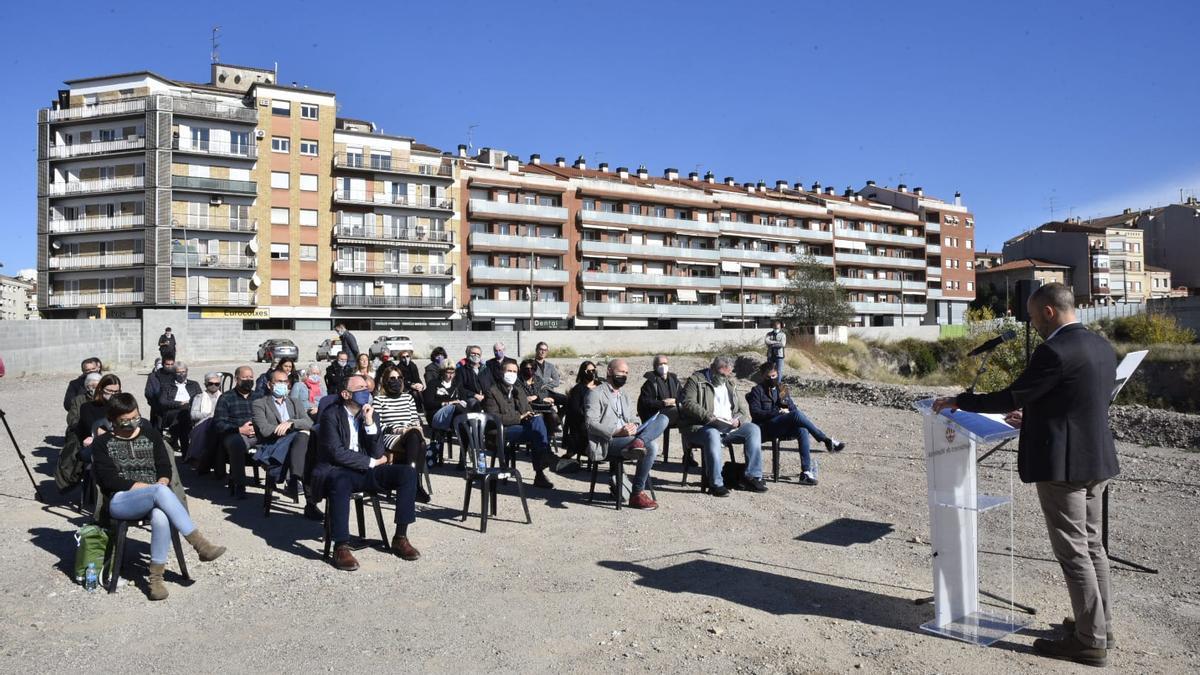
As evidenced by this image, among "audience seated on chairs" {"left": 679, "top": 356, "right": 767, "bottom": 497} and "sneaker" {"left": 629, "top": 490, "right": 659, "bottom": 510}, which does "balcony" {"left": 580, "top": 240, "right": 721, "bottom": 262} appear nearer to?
"audience seated on chairs" {"left": 679, "top": 356, "right": 767, "bottom": 497}

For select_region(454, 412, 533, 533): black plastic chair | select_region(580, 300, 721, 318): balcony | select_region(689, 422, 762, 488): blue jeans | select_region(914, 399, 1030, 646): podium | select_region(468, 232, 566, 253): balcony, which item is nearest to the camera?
select_region(914, 399, 1030, 646): podium

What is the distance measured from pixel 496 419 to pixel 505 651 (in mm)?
4220

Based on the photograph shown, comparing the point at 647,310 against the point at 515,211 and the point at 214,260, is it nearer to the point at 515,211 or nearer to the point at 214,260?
the point at 515,211

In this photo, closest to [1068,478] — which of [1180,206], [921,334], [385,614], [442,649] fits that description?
[442,649]

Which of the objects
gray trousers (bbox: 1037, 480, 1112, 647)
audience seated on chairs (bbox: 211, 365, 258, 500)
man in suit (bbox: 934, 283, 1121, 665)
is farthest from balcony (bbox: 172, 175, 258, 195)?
gray trousers (bbox: 1037, 480, 1112, 647)

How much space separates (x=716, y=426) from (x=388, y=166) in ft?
174

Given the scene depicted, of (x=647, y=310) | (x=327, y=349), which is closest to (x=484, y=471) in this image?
(x=327, y=349)

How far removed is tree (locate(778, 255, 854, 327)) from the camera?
2413 inches

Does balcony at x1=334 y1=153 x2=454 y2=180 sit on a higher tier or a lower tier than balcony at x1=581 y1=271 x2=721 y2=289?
higher

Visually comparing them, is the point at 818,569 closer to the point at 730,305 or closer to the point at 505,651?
the point at 505,651

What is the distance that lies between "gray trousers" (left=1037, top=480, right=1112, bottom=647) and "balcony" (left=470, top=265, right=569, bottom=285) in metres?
57.6

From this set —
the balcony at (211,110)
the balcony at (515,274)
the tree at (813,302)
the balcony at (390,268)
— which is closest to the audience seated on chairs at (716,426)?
the balcony at (390,268)

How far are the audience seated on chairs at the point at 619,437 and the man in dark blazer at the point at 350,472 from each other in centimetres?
225

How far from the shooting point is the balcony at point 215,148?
52.6m
